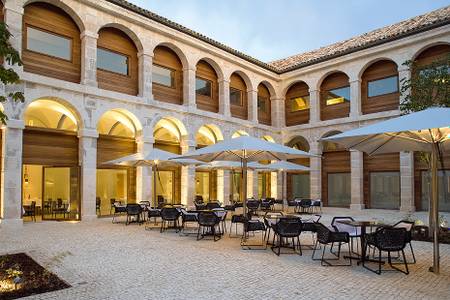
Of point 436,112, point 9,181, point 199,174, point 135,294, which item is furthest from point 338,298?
point 199,174

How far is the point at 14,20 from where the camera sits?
12.0 meters

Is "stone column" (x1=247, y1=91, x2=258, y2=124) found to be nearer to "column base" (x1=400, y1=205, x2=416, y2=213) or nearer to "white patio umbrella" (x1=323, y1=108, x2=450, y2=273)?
"column base" (x1=400, y1=205, x2=416, y2=213)

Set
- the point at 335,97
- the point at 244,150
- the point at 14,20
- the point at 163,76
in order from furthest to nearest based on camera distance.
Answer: the point at 335,97 < the point at 163,76 < the point at 14,20 < the point at 244,150

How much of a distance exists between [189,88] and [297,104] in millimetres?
8673

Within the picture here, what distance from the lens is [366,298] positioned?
191 inches

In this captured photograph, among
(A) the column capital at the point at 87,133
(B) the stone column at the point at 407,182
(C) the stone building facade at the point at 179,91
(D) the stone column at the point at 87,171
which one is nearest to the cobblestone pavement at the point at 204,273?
(D) the stone column at the point at 87,171

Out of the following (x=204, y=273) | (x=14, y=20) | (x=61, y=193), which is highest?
(x=14, y=20)

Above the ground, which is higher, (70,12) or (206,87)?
(70,12)

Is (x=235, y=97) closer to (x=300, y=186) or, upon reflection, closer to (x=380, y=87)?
(x=300, y=186)

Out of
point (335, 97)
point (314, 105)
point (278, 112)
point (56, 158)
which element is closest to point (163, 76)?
point (56, 158)

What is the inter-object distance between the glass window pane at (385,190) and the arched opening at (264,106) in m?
7.55

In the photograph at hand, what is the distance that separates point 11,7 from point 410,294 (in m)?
13.7

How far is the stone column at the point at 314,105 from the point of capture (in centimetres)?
2189

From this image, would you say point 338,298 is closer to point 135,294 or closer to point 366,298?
point 366,298
